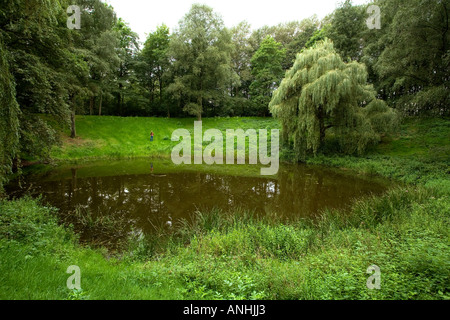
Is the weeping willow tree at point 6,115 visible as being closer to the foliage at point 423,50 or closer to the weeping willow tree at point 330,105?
the weeping willow tree at point 330,105

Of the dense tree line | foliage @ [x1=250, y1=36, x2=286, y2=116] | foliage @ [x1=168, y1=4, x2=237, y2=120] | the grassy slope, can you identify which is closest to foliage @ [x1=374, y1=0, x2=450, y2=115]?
the dense tree line

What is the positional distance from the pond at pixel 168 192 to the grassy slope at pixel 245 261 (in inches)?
40.9

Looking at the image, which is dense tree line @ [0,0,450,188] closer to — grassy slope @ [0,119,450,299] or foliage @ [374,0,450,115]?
foliage @ [374,0,450,115]

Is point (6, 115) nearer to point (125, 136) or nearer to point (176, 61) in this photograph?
point (125, 136)

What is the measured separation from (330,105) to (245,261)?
12.8 meters

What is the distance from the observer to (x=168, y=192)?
347 inches

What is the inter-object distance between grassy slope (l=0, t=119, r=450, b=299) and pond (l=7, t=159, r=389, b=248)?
1.04 metres

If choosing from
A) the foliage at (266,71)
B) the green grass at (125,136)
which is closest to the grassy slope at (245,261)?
the green grass at (125,136)

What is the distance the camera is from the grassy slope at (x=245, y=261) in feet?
8.27

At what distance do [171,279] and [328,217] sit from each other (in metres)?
4.45

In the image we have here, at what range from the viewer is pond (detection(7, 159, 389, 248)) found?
619cm

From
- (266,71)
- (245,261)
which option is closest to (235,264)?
(245,261)
